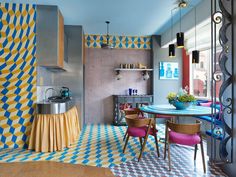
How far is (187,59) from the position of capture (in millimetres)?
6156

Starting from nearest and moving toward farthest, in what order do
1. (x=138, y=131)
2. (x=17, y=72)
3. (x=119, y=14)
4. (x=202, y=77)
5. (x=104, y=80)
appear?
(x=138, y=131) < (x=17, y=72) < (x=119, y=14) < (x=202, y=77) < (x=104, y=80)

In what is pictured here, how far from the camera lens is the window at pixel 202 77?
5.27 metres

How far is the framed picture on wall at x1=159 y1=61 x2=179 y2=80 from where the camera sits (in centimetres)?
623

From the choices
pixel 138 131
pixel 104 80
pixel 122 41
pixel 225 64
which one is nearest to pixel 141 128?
pixel 138 131

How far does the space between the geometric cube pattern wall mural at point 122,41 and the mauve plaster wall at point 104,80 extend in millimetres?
136

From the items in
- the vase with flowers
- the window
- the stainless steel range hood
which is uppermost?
the stainless steel range hood

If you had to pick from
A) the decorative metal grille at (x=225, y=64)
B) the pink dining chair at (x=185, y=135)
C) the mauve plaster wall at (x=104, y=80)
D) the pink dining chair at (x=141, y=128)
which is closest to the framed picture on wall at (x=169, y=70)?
the mauve plaster wall at (x=104, y=80)

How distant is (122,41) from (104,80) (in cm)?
141

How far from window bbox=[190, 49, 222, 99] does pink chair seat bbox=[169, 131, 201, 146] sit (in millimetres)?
2765

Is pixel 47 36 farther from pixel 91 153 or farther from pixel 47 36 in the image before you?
pixel 91 153

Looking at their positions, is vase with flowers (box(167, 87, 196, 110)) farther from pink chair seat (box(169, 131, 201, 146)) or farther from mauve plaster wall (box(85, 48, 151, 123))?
mauve plaster wall (box(85, 48, 151, 123))

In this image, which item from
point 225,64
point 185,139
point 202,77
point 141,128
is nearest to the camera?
point 225,64

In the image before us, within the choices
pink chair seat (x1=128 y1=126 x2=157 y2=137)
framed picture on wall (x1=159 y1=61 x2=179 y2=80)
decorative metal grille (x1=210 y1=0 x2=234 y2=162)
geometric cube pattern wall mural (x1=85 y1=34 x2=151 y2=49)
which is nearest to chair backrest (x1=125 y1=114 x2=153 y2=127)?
pink chair seat (x1=128 y1=126 x2=157 y2=137)

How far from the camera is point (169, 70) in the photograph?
20.6 feet
